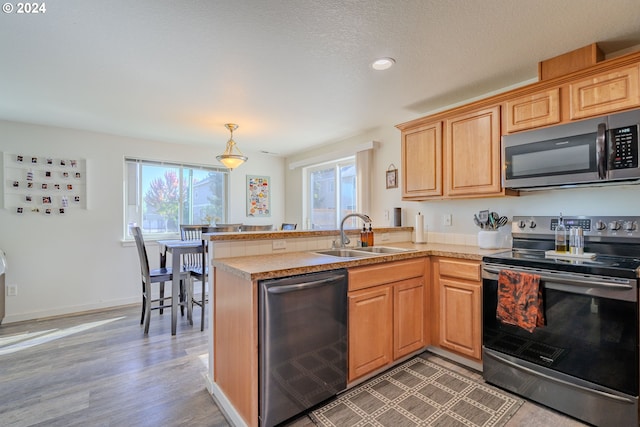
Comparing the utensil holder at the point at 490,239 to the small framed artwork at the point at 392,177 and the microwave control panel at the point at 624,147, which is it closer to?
the microwave control panel at the point at 624,147

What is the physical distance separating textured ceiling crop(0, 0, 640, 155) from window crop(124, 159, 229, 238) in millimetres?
1176

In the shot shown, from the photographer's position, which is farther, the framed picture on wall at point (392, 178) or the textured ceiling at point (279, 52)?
the framed picture on wall at point (392, 178)

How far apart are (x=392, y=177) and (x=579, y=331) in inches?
89.0

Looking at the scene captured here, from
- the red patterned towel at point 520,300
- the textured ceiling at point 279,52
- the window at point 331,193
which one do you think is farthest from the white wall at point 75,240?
the red patterned towel at point 520,300

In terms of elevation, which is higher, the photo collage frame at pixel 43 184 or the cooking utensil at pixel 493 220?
the photo collage frame at pixel 43 184

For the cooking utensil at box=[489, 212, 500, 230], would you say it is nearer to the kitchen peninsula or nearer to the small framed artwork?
the kitchen peninsula

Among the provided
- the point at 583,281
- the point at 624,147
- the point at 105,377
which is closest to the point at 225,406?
the point at 105,377

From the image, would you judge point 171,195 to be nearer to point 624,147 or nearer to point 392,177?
point 392,177

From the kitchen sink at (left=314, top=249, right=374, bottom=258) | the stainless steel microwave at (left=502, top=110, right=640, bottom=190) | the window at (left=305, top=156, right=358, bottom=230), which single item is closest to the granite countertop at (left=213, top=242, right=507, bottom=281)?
the kitchen sink at (left=314, top=249, right=374, bottom=258)

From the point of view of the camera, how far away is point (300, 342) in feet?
5.42

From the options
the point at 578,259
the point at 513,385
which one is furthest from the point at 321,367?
the point at 578,259

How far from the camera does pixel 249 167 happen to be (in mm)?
5242

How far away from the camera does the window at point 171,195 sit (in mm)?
4258

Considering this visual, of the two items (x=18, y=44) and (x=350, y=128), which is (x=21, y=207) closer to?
(x=18, y=44)
